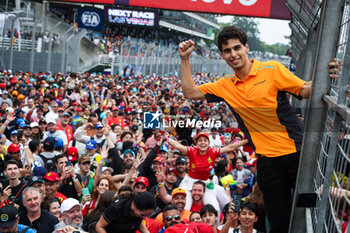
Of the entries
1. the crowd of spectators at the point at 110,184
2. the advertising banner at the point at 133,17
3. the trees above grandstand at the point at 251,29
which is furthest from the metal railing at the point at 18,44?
the crowd of spectators at the point at 110,184

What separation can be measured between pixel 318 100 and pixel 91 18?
2546 cm

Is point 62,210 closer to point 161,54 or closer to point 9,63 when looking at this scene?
point 9,63

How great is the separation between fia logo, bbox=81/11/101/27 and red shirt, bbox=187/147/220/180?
2077 centimetres

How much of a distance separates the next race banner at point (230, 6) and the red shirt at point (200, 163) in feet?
38.8

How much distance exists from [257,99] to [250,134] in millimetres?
238

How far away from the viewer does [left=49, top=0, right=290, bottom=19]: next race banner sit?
58.9 feet

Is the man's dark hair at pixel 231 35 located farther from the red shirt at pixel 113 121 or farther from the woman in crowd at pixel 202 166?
the red shirt at pixel 113 121

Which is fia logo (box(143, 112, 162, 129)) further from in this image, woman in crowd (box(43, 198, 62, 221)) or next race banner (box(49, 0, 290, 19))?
next race banner (box(49, 0, 290, 19))

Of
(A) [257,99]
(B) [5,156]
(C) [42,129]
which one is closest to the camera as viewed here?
(A) [257,99]

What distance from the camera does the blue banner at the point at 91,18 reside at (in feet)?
87.7

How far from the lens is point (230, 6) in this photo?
1841 centimetres

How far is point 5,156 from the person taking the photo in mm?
7508

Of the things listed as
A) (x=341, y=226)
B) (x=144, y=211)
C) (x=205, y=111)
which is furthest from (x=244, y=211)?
(x=205, y=111)

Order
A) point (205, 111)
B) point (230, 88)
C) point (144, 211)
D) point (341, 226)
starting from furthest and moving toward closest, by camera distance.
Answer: point (205, 111)
point (144, 211)
point (230, 88)
point (341, 226)
